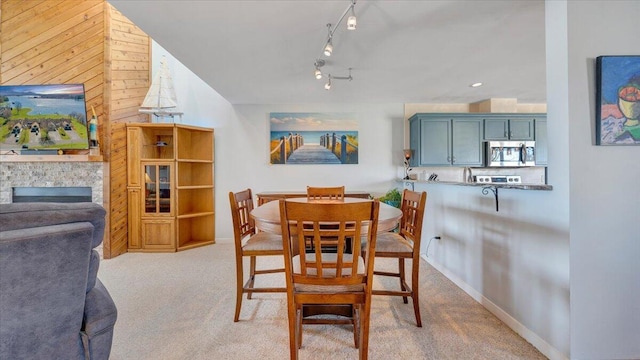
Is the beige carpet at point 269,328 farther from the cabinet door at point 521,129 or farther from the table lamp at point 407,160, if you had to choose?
the cabinet door at point 521,129

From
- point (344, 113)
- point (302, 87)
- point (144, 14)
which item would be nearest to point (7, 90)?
point (144, 14)

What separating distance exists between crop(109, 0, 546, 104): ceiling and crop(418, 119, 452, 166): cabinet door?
1.73 feet

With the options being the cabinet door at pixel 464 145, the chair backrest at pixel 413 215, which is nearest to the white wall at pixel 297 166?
the cabinet door at pixel 464 145

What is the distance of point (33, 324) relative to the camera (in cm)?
96

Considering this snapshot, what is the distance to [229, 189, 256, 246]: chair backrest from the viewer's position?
1927mm

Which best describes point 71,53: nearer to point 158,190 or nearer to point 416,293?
point 158,190

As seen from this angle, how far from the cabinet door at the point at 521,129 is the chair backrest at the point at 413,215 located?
114 inches

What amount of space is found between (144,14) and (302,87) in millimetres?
1971

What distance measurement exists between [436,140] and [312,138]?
76.7 inches

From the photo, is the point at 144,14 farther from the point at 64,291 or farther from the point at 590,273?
the point at 590,273

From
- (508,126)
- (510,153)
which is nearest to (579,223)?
(510,153)

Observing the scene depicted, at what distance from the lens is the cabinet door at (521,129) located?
3.94m

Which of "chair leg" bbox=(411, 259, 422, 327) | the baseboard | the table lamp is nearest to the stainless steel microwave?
the table lamp

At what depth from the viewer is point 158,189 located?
12.3ft
